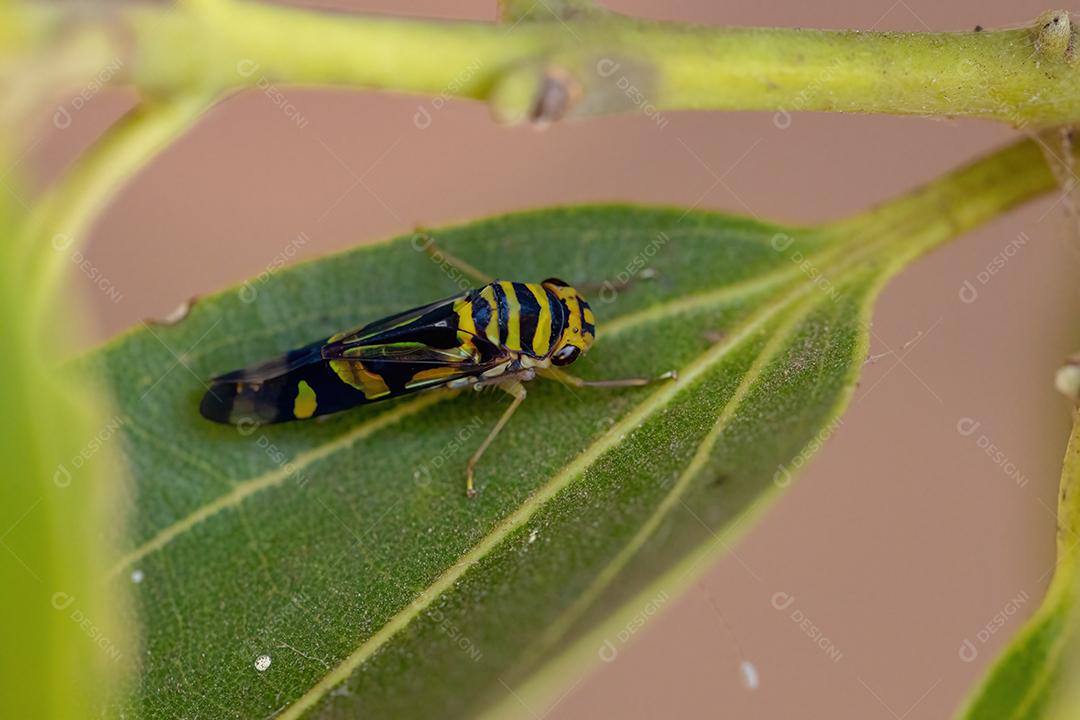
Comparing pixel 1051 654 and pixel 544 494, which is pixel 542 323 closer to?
pixel 544 494

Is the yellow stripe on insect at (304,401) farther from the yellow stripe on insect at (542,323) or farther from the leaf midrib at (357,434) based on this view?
the yellow stripe on insect at (542,323)

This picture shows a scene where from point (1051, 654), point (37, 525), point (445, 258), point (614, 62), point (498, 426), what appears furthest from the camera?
point (445, 258)

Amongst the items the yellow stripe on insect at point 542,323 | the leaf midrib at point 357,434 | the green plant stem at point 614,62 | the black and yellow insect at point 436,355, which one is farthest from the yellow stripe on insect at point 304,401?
the green plant stem at point 614,62

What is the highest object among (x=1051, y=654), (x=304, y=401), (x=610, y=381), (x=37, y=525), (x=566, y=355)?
(x=37, y=525)

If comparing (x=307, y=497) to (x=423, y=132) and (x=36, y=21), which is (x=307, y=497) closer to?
(x=36, y=21)

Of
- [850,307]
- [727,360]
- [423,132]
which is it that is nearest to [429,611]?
[727,360]

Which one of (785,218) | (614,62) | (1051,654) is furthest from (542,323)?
(785,218)
